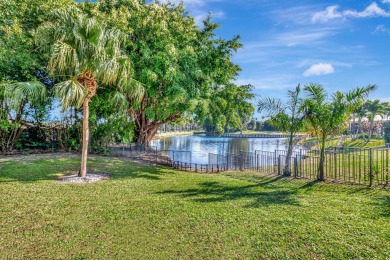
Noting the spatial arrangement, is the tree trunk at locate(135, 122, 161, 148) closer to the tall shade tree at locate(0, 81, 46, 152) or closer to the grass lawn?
the tall shade tree at locate(0, 81, 46, 152)

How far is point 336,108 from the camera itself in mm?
8211

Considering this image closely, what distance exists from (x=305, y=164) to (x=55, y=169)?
9.30 meters

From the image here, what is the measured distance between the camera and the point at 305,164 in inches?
378

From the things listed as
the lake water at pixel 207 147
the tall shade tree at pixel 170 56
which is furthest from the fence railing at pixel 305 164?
the lake water at pixel 207 147

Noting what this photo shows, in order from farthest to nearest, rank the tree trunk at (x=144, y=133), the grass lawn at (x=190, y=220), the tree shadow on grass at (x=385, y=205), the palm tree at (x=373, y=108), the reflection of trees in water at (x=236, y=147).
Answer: the palm tree at (x=373, y=108) → the reflection of trees in water at (x=236, y=147) → the tree trunk at (x=144, y=133) → the tree shadow on grass at (x=385, y=205) → the grass lawn at (x=190, y=220)

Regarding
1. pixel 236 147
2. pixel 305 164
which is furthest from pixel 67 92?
pixel 236 147

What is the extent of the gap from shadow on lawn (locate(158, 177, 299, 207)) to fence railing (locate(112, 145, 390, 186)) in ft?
7.10

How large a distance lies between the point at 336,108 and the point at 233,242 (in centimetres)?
645

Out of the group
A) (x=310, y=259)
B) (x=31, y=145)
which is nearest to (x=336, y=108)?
(x=310, y=259)

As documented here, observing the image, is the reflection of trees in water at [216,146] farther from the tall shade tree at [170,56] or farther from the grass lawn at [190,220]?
the grass lawn at [190,220]

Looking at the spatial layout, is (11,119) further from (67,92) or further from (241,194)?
(241,194)

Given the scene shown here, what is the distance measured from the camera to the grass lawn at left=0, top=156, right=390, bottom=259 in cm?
357

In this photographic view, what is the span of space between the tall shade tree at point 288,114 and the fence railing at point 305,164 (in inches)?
19.6

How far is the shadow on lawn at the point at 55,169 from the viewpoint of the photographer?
796cm
